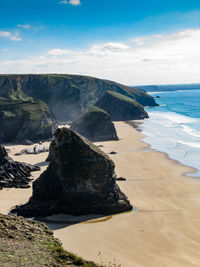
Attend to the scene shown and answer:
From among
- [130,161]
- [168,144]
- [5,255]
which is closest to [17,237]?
[5,255]

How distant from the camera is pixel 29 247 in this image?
55.3 ft

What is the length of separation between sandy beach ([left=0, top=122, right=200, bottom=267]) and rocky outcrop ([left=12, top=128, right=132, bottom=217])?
3.70ft

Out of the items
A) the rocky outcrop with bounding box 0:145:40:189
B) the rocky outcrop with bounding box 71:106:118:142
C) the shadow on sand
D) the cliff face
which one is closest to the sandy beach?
the shadow on sand

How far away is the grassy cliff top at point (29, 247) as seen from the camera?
15.3m

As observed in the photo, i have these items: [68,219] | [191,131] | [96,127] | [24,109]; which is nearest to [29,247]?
[68,219]

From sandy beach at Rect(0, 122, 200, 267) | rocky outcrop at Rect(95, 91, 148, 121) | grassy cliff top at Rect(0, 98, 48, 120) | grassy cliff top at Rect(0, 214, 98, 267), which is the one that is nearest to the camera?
grassy cliff top at Rect(0, 214, 98, 267)

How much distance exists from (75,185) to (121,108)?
11905 centimetres

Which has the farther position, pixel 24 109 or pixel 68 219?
pixel 24 109

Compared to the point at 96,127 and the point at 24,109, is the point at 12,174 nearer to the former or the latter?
the point at 96,127

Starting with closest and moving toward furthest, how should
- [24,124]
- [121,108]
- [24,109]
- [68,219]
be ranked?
1. [68,219]
2. [24,124]
3. [24,109]
4. [121,108]

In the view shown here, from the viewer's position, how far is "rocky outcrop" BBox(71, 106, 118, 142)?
3273 inches

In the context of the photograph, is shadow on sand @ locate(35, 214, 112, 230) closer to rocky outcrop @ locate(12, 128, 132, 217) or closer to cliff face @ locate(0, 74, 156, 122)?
rocky outcrop @ locate(12, 128, 132, 217)

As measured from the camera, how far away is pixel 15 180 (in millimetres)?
40062

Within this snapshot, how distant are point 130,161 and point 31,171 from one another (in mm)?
17713
